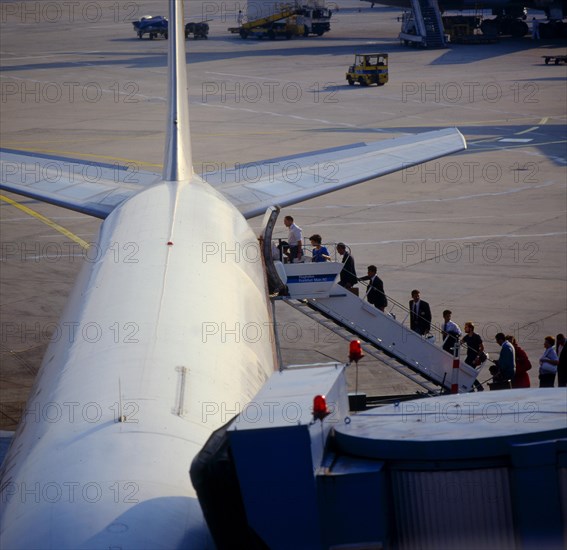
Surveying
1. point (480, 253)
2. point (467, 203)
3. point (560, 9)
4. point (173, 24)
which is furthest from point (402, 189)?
point (560, 9)

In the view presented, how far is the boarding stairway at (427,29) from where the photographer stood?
289 feet

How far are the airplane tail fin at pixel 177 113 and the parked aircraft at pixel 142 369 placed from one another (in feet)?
0.27

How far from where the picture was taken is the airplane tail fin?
74.5ft

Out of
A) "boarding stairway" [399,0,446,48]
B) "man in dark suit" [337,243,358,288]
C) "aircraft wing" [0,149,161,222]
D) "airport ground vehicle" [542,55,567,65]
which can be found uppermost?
"boarding stairway" [399,0,446,48]

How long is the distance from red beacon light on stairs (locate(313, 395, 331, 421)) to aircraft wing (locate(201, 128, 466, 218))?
15.1 meters

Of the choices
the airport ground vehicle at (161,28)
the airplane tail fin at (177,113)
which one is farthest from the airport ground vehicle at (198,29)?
the airplane tail fin at (177,113)

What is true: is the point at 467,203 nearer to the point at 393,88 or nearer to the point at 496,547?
the point at 393,88

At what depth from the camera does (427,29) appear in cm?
9062

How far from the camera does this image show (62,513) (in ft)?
28.1

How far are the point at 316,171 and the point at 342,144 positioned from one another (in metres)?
28.1

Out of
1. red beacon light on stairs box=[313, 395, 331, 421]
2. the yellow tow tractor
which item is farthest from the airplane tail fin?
the yellow tow tractor

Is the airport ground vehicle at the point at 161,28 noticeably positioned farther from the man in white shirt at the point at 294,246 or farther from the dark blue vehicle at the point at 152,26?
the man in white shirt at the point at 294,246

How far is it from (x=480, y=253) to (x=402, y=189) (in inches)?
427

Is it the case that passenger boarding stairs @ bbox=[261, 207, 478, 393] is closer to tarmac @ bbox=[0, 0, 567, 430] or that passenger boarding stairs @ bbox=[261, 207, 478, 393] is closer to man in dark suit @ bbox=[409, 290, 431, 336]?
tarmac @ bbox=[0, 0, 567, 430]
